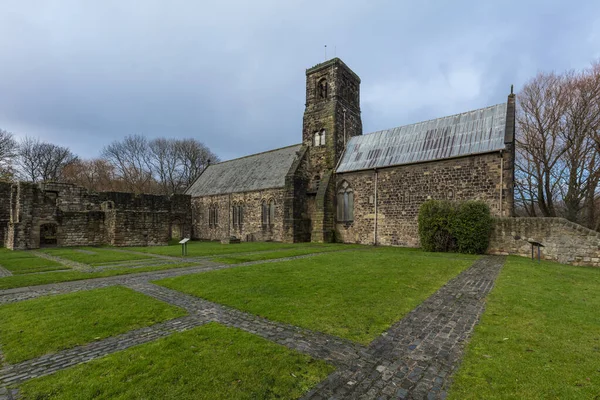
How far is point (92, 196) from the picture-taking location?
79.8ft

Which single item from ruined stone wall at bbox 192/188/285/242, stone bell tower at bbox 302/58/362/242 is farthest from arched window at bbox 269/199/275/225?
stone bell tower at bbox 302/58/362/242

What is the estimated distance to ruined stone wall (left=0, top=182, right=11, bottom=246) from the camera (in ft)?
70.1

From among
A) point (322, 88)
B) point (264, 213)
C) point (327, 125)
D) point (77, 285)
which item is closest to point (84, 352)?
point (77, 285)

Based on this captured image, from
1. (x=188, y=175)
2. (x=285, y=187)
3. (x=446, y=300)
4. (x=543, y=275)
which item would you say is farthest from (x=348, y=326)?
(x=188, y=175)

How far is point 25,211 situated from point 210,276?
746 inches

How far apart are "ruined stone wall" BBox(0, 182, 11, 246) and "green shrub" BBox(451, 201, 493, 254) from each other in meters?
31.1

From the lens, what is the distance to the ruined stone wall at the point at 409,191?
16984mm

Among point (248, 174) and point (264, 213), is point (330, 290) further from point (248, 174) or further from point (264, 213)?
point (248, 174)

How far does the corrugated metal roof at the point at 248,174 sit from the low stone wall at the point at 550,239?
17.0m

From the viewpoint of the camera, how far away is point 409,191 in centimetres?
1983

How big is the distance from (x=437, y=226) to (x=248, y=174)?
20901 millimetres

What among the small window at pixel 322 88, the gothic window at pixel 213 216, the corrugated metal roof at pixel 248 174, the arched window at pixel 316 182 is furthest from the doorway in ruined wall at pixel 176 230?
the small window at pixel 322 88

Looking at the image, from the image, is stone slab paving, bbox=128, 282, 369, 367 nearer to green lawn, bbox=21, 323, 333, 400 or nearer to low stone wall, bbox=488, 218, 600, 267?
green lawn, bbox=21, 323, 333, 400

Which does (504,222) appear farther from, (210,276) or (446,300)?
(210,276)
